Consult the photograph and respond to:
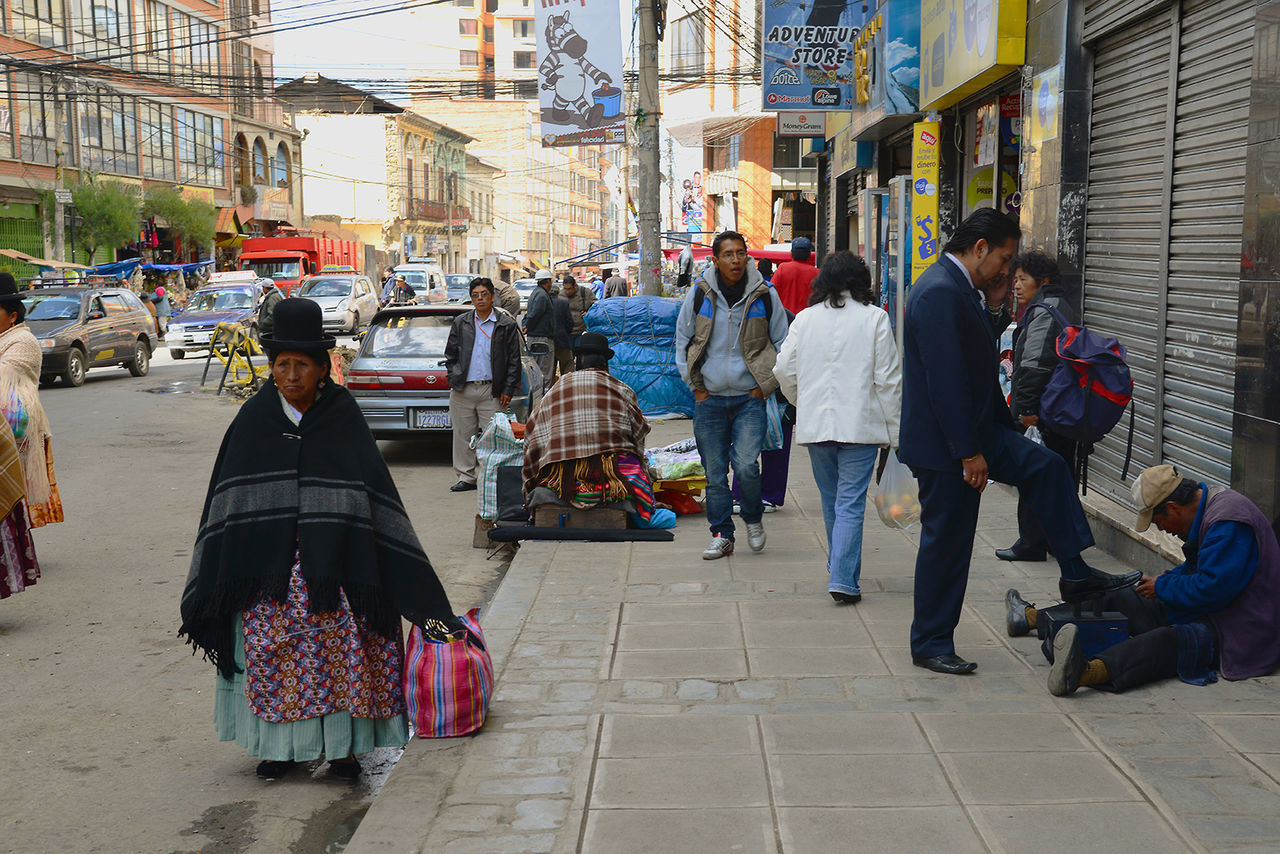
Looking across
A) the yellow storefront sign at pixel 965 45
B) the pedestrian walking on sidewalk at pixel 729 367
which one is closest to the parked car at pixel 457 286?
the yellow storefront sign at pixel 965 45

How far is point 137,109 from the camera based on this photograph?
43781mm

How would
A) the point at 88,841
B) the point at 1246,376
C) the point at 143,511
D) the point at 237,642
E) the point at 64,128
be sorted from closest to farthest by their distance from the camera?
the point at 88,841 → the point at 237,642 → the point at 1246,376 → the point at 143,511 → the point at 64,128

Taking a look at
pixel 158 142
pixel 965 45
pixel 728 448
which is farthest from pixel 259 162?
pixel 728 448

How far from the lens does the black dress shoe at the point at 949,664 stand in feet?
16.1

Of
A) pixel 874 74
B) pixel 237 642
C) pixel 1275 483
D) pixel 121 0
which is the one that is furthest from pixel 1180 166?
pixel 121 0

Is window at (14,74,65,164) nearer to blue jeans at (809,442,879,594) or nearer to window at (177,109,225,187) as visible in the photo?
window at (177,109,225,187)

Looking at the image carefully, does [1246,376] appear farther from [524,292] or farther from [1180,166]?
[524,292]

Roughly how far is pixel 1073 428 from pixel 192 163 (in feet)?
156

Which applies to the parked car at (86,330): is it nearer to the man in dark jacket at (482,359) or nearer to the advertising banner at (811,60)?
the man in dark jacket at (482,359)

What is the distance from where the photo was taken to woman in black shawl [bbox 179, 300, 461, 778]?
4051 millimetres

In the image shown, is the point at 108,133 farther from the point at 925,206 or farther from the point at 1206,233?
the point at 1206,233

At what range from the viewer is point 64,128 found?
3912 centimetres

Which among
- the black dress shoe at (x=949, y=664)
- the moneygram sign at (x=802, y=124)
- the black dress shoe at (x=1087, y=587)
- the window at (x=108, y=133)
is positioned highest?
the window at (x=108, y=133)

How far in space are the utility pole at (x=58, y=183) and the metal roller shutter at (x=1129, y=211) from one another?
3333 centimetres
